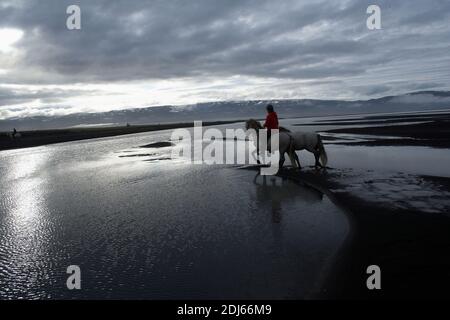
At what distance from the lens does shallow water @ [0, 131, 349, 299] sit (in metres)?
5.35

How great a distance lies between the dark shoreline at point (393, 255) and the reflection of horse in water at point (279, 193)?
5.72 ft

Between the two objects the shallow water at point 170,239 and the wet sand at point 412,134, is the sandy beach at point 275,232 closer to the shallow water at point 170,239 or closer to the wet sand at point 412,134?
the shallow water at point 170,239

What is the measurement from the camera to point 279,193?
1159 centimetres

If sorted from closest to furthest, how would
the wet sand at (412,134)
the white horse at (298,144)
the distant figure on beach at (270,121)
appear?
the distant figure on beach at (270,121) → the white horse at (298,144) → the wet sand at (412,134)

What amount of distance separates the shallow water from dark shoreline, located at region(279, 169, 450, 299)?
33cm

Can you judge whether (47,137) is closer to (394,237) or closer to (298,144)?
(298,144)

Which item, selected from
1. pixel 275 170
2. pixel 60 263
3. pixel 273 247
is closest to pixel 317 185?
pixel 275 170

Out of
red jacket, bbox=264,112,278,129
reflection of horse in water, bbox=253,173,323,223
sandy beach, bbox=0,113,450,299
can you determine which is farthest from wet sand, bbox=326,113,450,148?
reflection of horse in water, bbox=253,173,323,223

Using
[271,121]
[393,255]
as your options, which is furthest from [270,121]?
[393,255]

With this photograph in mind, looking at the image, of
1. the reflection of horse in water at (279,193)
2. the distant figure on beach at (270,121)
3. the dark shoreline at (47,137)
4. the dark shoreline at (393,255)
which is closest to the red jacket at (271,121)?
the distant figure on beach at (270,121)

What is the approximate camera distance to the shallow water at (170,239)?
5.35 m

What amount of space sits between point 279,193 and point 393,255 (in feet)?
18.8

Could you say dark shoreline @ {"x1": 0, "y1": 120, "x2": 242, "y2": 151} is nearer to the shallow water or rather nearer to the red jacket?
the shallow water
